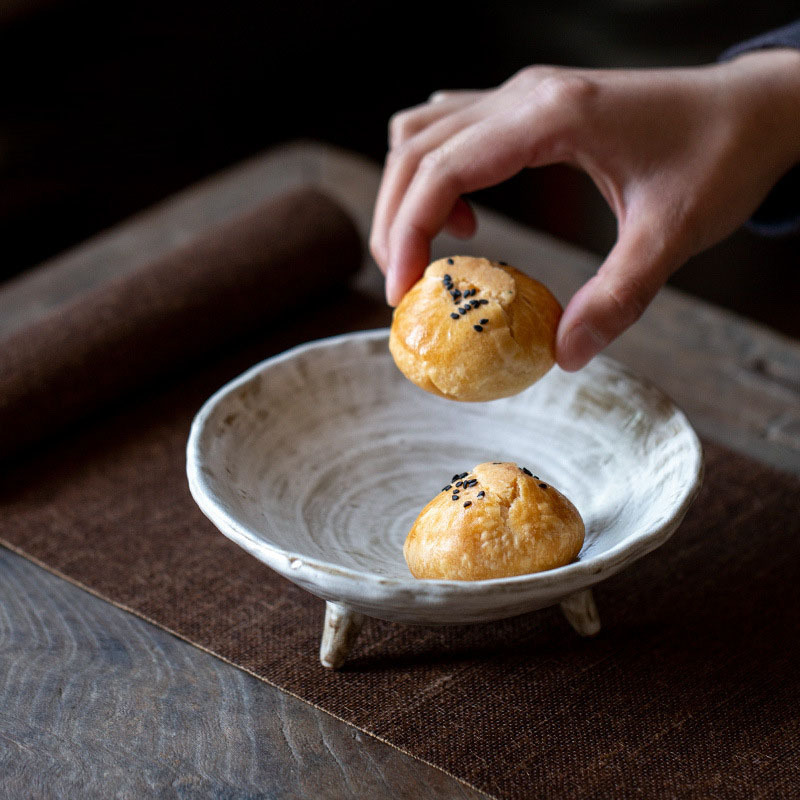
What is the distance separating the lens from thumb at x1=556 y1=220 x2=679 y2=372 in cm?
106

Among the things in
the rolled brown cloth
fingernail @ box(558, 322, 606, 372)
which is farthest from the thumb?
the rolled brown cloth

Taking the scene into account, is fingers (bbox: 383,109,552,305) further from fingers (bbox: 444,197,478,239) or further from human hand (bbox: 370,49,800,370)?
fingers (bbox: 444,197,478,239)

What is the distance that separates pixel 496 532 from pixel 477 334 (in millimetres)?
214

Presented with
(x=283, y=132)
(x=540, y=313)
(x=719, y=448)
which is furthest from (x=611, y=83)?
(x=283, y=132)

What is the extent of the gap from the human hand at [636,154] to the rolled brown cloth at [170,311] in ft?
1.44

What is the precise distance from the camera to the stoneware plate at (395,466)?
34.7 inches

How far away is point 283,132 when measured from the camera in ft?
13.9

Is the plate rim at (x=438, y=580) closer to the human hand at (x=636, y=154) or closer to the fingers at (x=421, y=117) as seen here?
the human hand at (x=636, y=154)

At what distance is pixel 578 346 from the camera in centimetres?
106

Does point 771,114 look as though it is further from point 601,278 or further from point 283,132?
point 283,132

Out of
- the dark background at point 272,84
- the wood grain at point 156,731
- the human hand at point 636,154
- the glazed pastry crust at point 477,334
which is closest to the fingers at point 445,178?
the human hand at point 636,154

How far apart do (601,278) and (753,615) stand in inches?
16.5

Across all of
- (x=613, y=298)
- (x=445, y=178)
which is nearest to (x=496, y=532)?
(x=613, y=298)

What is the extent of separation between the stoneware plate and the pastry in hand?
44 millimetres
